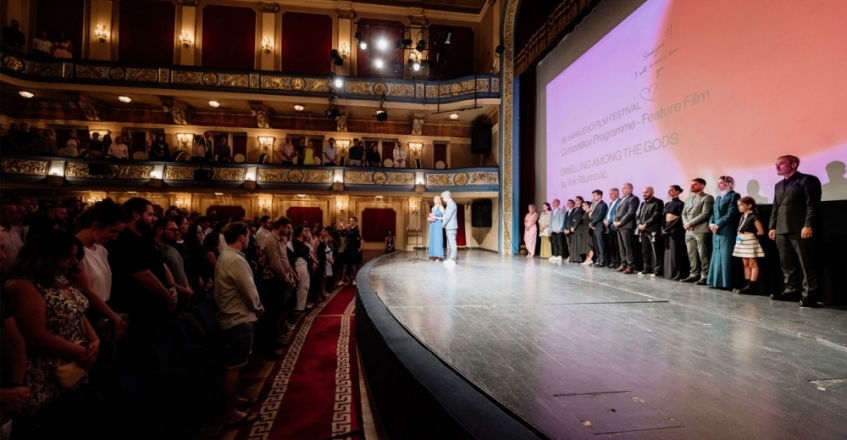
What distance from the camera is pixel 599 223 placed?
6.84m

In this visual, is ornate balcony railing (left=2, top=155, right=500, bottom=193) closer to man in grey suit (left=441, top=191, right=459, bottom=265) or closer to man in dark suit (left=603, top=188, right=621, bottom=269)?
man in grey suit (left=441, top=191, right=459, bottom=265)

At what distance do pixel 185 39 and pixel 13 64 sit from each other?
4.54 m

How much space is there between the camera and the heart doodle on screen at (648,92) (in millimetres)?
5723

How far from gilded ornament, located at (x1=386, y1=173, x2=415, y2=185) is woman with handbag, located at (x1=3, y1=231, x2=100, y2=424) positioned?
10.7 m

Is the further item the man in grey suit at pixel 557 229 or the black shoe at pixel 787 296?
the man in grey suit at pixel 557 229

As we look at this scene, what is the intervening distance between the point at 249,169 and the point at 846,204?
41.7ft

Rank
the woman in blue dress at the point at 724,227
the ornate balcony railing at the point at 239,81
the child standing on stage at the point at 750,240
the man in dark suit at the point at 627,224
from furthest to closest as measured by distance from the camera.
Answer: the ornate balcony railing at the point at 239,81 < the man in dark suit at the point at 627,224 < the woman in blue dress at the point at 724,227 < the child standing on stage at the point at 750,240

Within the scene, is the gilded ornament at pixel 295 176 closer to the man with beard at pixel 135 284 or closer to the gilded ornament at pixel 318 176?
the gilded ornament at pixel 318 176

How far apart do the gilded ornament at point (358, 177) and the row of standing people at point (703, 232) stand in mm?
6675

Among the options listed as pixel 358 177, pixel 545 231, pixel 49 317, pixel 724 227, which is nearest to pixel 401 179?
pixel 358 177

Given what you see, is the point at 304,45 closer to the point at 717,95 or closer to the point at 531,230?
the point at 531,230

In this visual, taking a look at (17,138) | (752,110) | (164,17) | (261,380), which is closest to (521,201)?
(752,110)

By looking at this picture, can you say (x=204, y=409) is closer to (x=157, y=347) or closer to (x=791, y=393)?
(x=157, y=347)

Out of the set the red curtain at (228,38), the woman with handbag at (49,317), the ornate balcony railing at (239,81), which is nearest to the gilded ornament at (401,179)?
the ornate balcony railing at (239,81)
